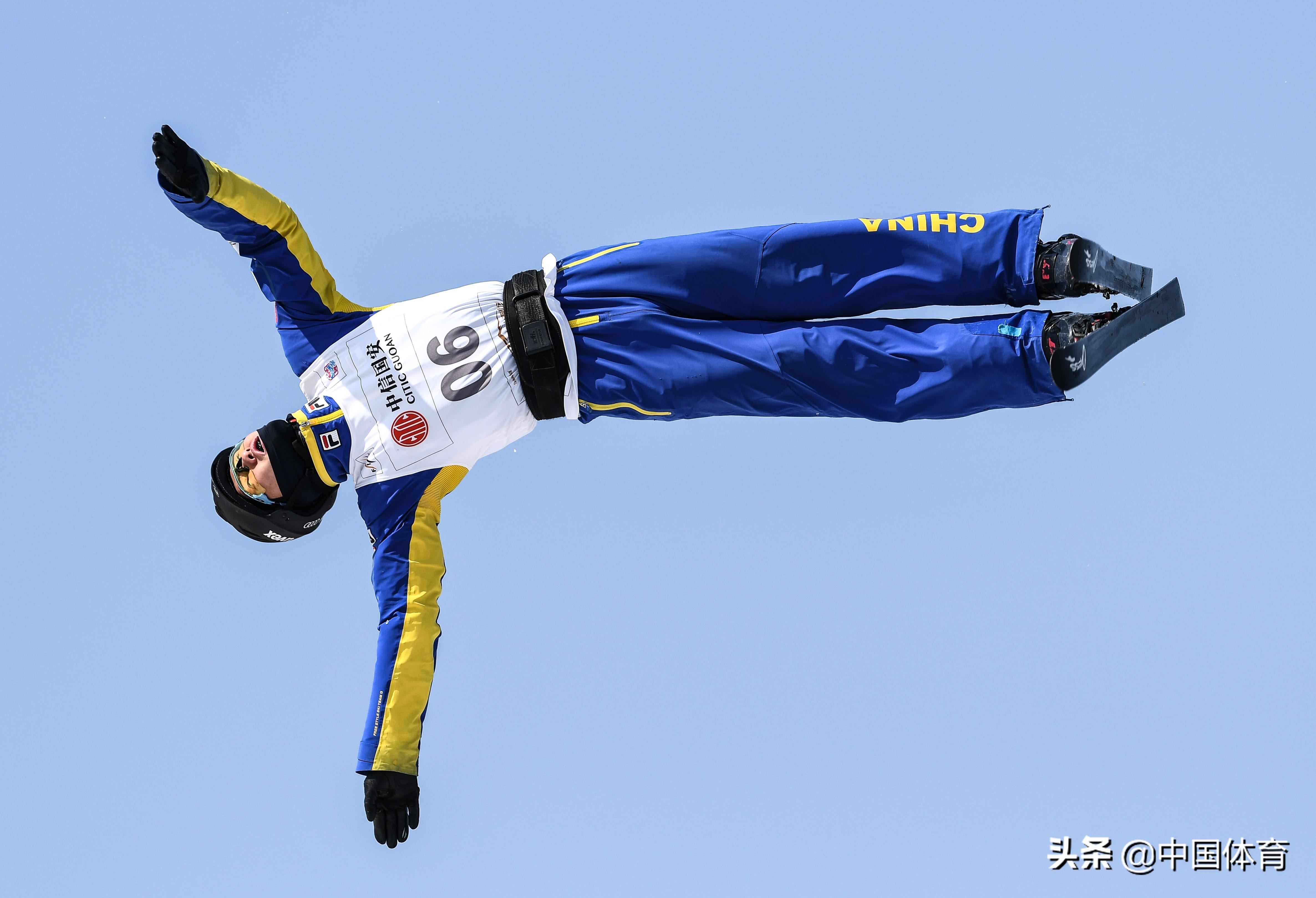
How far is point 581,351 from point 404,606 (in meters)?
1.24

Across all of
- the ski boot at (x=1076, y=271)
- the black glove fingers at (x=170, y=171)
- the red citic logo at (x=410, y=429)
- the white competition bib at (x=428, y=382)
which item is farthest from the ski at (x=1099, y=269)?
the black glove fingers at (x=170, y=171)

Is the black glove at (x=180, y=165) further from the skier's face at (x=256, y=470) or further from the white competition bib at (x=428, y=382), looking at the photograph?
the skier's face at (x=256, y=470)

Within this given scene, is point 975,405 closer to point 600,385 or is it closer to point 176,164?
point 600,385

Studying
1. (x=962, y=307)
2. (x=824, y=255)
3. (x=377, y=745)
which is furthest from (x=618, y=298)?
(x=377, y=745)

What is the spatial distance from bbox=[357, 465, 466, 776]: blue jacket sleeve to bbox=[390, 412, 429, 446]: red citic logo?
167mm

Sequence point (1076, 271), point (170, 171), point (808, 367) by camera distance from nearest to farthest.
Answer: point (1076, 271)
point (170, 171)
point (808, 367)

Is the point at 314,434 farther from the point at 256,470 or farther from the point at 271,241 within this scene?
the point at 271,241

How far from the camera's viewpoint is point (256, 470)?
4.61 metres

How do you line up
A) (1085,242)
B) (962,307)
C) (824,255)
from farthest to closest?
(962,307) < (824,255) < (1085,242)

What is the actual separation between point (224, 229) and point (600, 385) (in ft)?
5.12

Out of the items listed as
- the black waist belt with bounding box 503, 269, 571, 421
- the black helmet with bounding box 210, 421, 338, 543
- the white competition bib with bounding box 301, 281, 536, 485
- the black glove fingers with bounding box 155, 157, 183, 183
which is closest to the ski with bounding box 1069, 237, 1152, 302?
the black waist belt with bounding box 503, 269, 571, 421

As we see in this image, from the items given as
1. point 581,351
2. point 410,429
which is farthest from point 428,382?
point 581,351

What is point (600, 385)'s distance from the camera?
450cm

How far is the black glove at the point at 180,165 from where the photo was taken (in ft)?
13.2
